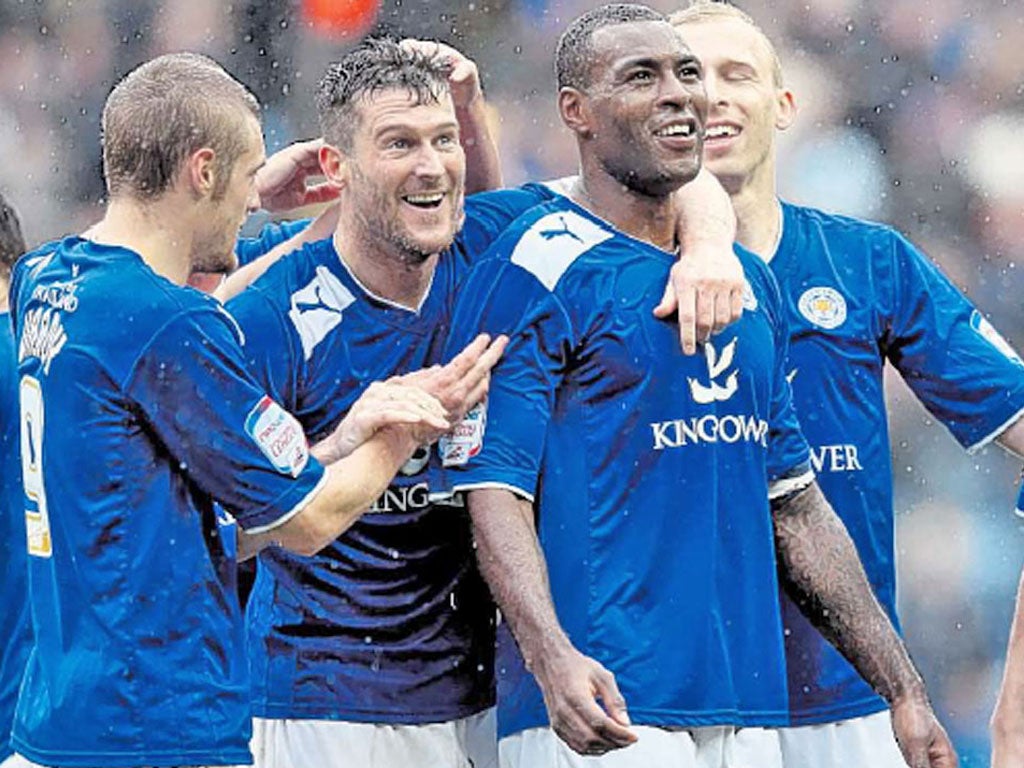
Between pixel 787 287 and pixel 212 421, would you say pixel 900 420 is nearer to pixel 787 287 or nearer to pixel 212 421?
pixel 787 287

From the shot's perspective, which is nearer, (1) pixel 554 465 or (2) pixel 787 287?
(1) pixel 554 465

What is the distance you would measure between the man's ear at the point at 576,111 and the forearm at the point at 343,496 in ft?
2.54

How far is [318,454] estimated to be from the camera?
438cm

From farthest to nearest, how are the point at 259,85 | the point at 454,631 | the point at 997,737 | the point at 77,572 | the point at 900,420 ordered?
the point at 259,85, the point at 900,420, the point at 997,737, the point at 454,631, the point at 77,572

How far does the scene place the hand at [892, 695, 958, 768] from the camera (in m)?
4.50

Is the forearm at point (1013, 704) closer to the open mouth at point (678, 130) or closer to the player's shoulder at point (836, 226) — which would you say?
the player's shoulder at point (836, 226)

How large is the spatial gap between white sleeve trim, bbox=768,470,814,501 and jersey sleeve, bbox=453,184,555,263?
30.4 inches

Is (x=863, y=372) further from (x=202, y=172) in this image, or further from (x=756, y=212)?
(x=202, y=172)

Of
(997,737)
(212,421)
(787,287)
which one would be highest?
(787,287)

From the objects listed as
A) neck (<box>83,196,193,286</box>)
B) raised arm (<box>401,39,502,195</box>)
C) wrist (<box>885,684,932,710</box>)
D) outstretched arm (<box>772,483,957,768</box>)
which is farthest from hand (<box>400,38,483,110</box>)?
wrist (<box>885,684,932,710</box>)

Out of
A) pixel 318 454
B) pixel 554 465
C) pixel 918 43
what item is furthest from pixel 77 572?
pixel 918 43

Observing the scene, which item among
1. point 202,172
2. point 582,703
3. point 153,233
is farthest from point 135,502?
point 582,703

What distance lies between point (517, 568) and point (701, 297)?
0.60m

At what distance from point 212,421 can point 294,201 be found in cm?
161
